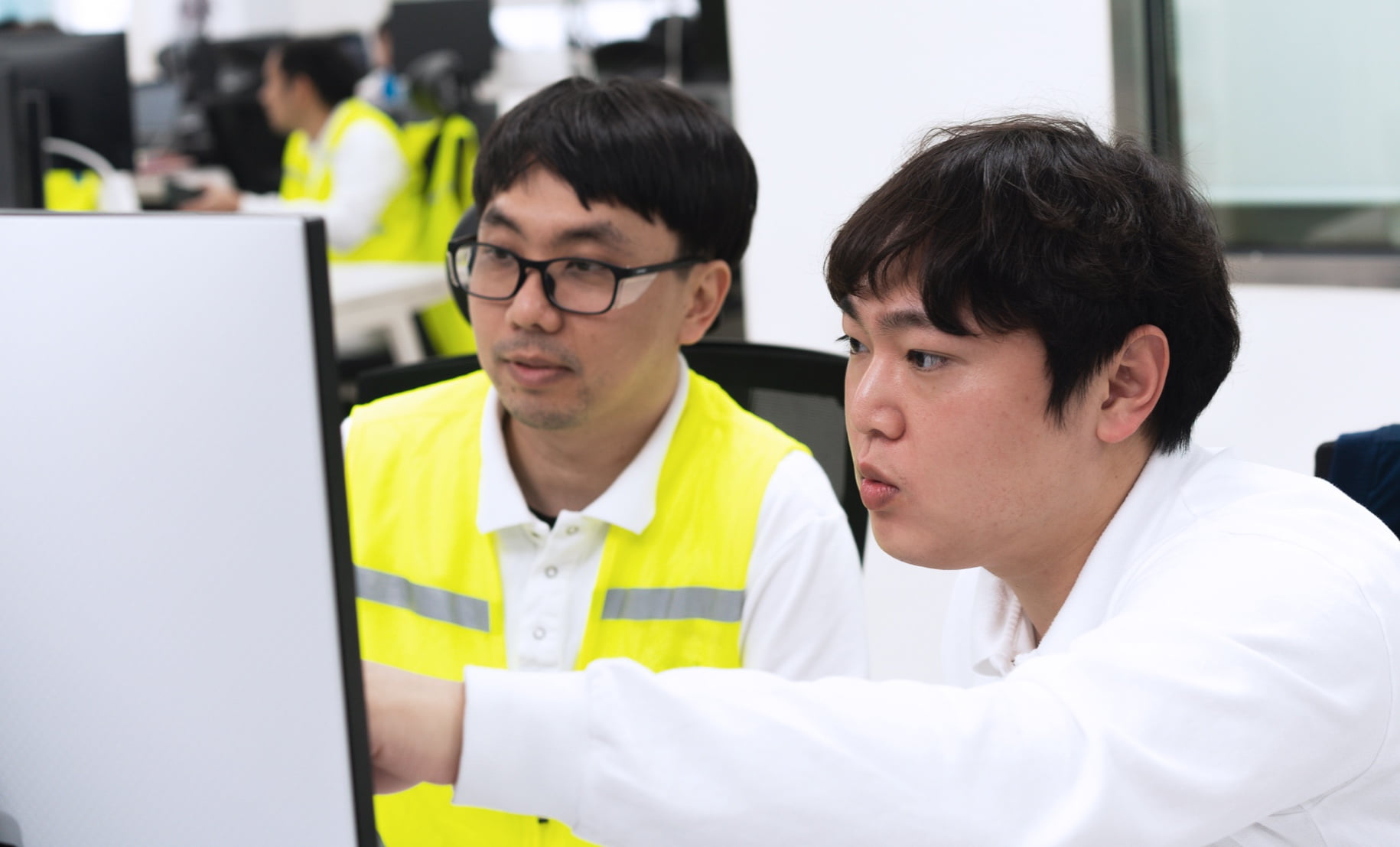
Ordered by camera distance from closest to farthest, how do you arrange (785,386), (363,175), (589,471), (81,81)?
(589,471)
(785,386)
(81,81)
(363,175)

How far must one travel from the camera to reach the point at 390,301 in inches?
141

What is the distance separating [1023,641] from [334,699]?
Answer: 68 cm

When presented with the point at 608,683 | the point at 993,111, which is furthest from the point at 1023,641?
the point at 993,111

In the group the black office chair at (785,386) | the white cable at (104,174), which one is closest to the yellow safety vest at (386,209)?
the white cable at (104,174)

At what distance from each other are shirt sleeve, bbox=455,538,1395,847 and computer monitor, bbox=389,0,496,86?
458 cm

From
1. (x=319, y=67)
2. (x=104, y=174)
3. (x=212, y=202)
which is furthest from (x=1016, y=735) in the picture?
(x=319, y=67)

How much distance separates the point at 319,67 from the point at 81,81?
6.81ft

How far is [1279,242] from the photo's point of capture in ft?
7.58

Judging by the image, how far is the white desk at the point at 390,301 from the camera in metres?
3.49

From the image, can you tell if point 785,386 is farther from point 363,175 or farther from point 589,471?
point 363,175

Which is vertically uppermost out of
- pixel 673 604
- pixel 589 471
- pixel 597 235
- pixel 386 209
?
pixel 386 209

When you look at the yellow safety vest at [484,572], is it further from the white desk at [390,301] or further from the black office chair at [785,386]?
the white desk at [390,301]

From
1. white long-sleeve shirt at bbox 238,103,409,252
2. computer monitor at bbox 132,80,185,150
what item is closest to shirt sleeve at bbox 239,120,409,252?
white long-sleeve shirt at bbox 238,103,409,252

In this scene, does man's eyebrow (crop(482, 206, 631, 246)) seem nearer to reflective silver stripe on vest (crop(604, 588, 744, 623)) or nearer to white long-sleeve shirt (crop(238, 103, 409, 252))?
reflective silver stripe on vest (crop(604, 588, 744, 623))
